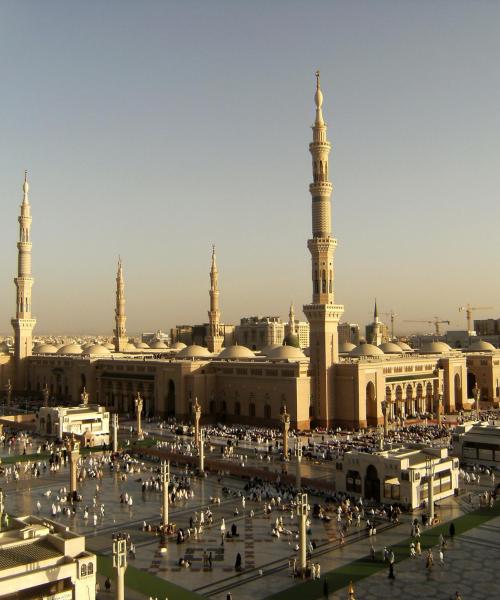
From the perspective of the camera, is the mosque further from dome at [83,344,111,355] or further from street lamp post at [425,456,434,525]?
street lamp post at [425,456,434,525]

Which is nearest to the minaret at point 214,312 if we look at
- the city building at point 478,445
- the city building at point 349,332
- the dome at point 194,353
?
the dome at point 194,353

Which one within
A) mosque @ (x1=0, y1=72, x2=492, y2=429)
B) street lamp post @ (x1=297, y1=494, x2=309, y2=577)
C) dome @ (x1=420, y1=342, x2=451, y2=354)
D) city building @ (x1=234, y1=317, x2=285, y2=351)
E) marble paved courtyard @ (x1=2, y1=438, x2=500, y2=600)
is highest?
city building @ (x1=234, y1=317, x2=285, y2=351)

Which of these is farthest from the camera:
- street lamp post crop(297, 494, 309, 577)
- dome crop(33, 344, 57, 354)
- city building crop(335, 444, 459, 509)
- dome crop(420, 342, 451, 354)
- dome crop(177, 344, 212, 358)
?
dome crop(33, 344, 57, 354)

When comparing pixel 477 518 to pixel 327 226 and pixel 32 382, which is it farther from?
pixel 32 382

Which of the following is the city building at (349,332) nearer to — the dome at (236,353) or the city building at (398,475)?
the dome at (236,353)

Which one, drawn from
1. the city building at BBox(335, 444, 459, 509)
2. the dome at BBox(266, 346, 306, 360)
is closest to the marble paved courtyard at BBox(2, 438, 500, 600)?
the city building at BBox(335, 444, 459, 509)

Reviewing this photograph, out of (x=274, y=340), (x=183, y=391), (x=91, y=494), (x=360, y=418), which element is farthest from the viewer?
(x=274, y=340)

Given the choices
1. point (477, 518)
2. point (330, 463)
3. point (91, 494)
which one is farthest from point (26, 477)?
point (477, 518)
